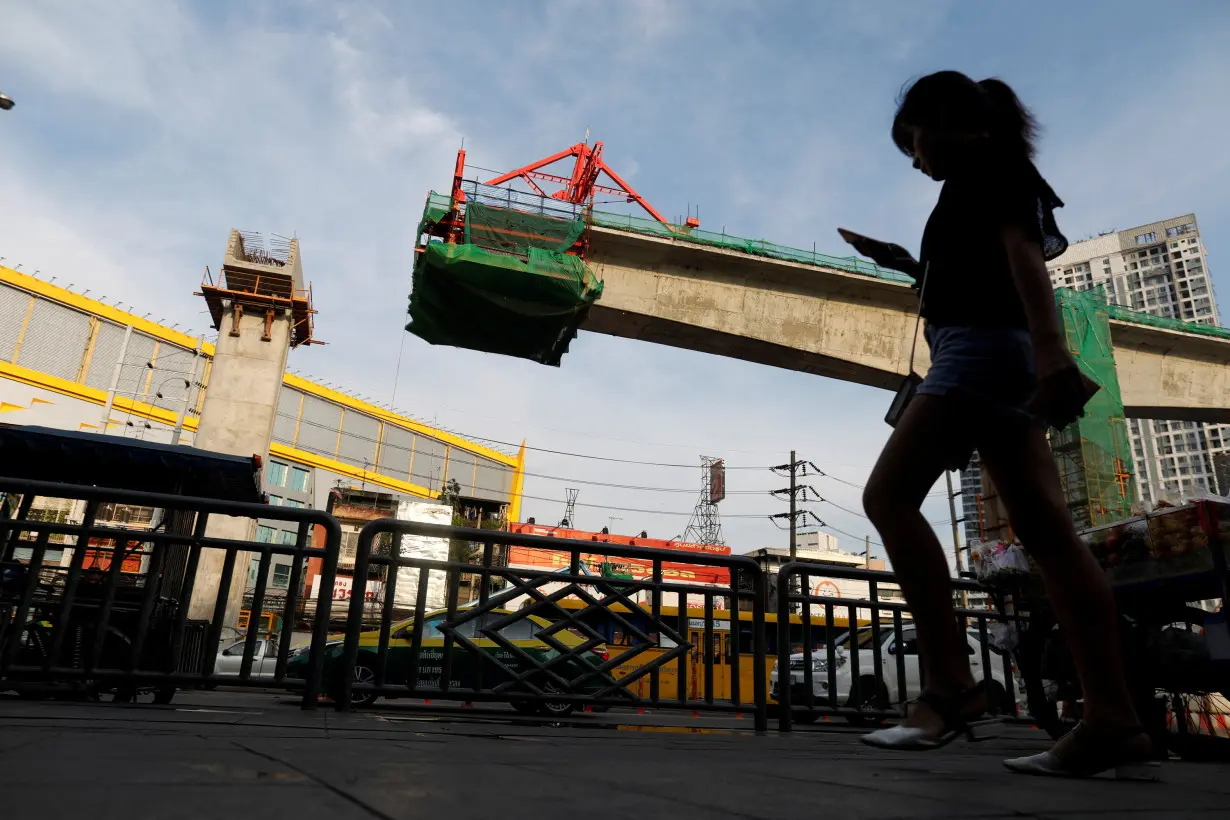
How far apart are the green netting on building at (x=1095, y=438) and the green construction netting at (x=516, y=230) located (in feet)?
31.4

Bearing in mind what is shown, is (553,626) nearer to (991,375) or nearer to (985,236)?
(991,375)

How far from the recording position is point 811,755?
2383mm

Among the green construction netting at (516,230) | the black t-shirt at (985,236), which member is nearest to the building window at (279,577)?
the green construction netting at (516,230)

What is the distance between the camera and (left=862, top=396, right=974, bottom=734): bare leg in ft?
7.07

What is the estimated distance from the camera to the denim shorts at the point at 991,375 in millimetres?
2109

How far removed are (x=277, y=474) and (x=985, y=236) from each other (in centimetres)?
5454

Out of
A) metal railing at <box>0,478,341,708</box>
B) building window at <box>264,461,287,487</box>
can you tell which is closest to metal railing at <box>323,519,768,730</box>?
metal railing at <box>0,478,341,708</box>

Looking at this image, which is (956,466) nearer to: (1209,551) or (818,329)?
(1209,551)

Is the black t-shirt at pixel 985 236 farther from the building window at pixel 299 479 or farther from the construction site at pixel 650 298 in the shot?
the building window at pixel 299 479

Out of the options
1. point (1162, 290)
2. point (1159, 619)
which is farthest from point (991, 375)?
point (1162, 290)

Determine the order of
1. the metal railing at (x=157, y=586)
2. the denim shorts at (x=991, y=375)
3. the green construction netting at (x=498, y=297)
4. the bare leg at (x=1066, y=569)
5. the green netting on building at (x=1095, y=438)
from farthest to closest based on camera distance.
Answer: the green netting on building at (x=1095, y=438) → the green construction netting at (x=498, y=297) → the metal railing at (x=157, y=586) → the denim shorts at (x=991, y=375) → the bare leg at (x=1066, y=569)

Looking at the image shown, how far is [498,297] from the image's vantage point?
14.2 meters

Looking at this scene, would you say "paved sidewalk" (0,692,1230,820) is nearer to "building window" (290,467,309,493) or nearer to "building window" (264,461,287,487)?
"building window" (264,461,287,487)

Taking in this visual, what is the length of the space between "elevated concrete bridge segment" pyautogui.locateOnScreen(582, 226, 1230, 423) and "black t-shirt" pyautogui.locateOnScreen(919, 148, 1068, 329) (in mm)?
12705
